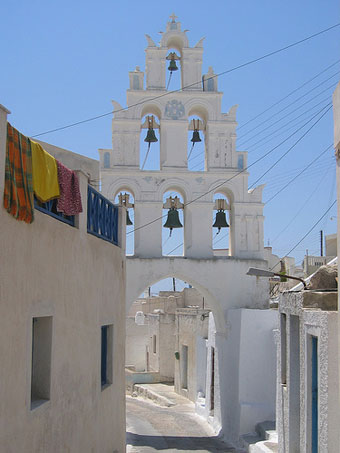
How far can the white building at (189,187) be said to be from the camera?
52.2 feet

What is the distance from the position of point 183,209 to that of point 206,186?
2.80ft

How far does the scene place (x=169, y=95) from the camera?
16.2 meters

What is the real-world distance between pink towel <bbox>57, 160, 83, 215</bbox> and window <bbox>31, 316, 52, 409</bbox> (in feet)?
4.11

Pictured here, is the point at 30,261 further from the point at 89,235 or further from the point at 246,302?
the point at 246,302

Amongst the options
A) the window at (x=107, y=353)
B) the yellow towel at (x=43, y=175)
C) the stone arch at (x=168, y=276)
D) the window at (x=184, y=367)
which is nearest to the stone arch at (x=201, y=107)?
the stone arch at (x=168, y=276)

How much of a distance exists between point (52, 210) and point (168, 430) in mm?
10831

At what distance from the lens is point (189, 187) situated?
16109 mm

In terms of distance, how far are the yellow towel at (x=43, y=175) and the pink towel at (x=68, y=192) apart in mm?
255

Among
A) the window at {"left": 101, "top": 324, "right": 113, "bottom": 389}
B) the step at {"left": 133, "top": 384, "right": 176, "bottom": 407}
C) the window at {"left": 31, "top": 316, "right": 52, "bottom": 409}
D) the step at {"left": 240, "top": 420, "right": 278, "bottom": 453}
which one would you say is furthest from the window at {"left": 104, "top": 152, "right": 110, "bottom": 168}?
the window at {"left": 31, "top": 316, "right": 52, "bottom": 409}

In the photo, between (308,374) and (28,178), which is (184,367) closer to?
(308,374)

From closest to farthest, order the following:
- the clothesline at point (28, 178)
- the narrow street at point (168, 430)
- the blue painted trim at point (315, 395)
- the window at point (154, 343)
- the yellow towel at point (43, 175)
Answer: the clothesline at point (28, 178) → the yellow towel at point (43, 175) → the blue painted trim at point (315, 395) → the narrow street at point (168, 430) → the window at point (154, 343)

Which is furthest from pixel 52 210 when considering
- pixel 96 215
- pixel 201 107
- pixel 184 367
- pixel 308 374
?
pixel 184 367

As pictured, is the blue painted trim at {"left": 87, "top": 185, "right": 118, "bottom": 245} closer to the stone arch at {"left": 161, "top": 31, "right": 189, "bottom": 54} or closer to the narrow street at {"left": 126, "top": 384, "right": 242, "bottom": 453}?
the narrow street at {"left": 126, "top": 384, "right": 242, "bottom": 453}

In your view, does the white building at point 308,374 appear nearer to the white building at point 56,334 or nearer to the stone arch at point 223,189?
the white building at point 56,334
